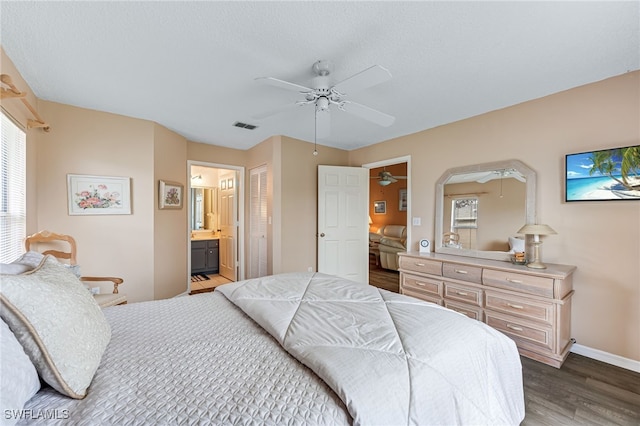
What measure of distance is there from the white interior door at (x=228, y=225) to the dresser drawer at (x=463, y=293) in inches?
145

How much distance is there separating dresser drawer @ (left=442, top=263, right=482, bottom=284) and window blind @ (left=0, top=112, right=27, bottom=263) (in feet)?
12.9

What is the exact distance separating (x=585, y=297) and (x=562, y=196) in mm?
953

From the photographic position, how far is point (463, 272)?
2836mm

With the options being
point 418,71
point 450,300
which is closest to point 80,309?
point 418,71

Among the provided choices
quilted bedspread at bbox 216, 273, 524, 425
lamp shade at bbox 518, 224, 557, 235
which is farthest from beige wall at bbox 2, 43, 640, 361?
quilted bedspread at bbox 216, 273, 524, 425

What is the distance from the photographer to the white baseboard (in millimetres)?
2212

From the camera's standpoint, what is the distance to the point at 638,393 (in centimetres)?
194

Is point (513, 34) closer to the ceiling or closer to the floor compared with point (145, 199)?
closer to the ceiling

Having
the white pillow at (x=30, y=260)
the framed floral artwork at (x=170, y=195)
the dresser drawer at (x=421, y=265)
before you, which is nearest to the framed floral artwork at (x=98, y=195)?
the framed floral artwork at (x=170, y=195)

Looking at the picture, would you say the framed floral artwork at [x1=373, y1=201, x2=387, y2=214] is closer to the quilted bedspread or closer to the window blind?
the quilted bedspread

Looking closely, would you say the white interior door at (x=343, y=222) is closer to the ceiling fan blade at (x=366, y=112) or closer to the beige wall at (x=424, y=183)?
the beige wall at (x=424, y=183)

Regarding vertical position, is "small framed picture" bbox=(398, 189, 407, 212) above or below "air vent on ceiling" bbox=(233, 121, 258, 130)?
below

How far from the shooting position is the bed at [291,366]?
2.60 feet

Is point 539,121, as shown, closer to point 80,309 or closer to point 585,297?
point 585,297
